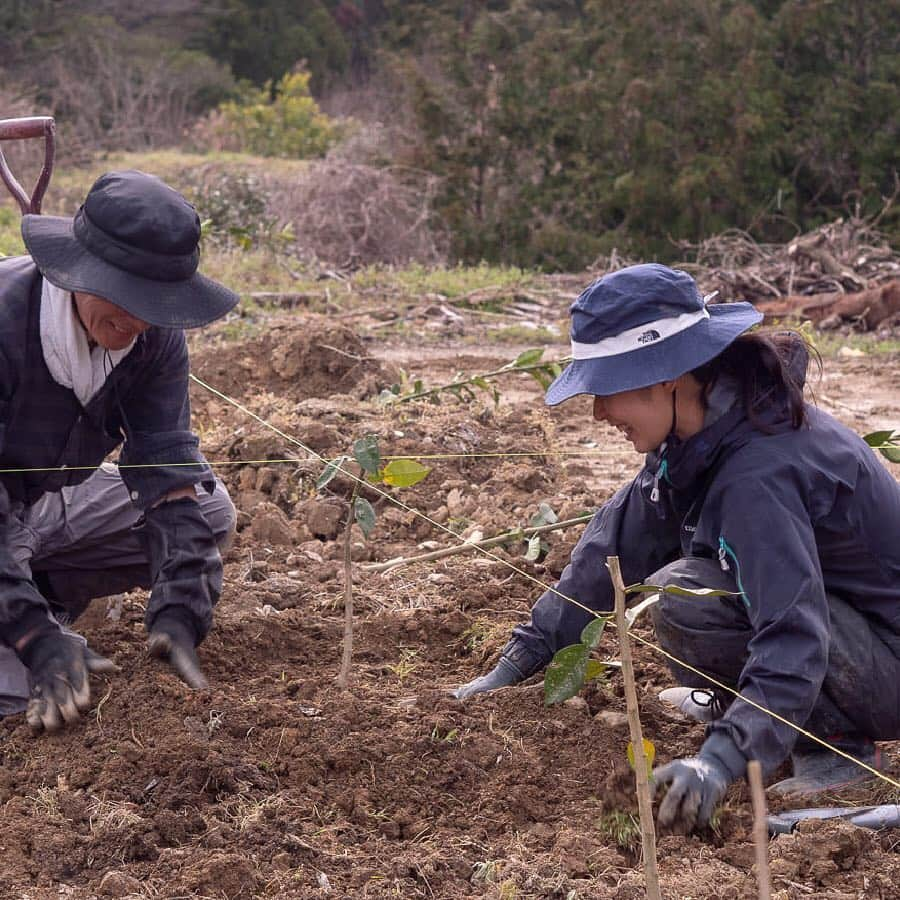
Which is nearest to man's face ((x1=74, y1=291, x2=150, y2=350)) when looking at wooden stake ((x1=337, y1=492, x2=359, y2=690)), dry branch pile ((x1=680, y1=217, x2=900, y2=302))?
wooden stake ((x1=337, y1=492, x2=359, y2=690))

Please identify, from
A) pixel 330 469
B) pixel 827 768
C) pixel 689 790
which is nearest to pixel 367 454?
pixel 330 469

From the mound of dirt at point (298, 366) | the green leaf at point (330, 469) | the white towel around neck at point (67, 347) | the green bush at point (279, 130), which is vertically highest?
the white towel around neck at point (67, 347)

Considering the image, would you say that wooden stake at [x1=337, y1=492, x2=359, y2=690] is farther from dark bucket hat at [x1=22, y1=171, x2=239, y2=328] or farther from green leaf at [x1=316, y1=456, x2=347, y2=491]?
dark bucket hat at [x1=22, y1=171, x2=239, y2=328]

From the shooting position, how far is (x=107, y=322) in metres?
2.64

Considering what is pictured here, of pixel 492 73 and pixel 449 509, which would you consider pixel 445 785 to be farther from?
pixel 492 73

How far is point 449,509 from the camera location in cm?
423

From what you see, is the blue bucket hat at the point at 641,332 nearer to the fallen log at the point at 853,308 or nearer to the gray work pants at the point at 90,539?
the gray work pants at the point at 90,539

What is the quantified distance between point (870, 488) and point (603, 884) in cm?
84

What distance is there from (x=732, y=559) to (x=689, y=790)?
1.51 ft

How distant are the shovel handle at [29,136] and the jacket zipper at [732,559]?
1.68 m

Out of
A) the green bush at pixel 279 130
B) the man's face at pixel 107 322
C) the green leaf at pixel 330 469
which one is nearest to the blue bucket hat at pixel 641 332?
the green leaf at pixel 330 469

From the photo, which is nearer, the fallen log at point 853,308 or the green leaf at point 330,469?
the green leaf at point 330,469

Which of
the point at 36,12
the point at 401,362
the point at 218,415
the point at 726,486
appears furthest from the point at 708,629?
the point at 36,12

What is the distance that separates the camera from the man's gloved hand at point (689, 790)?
6.54 feet
